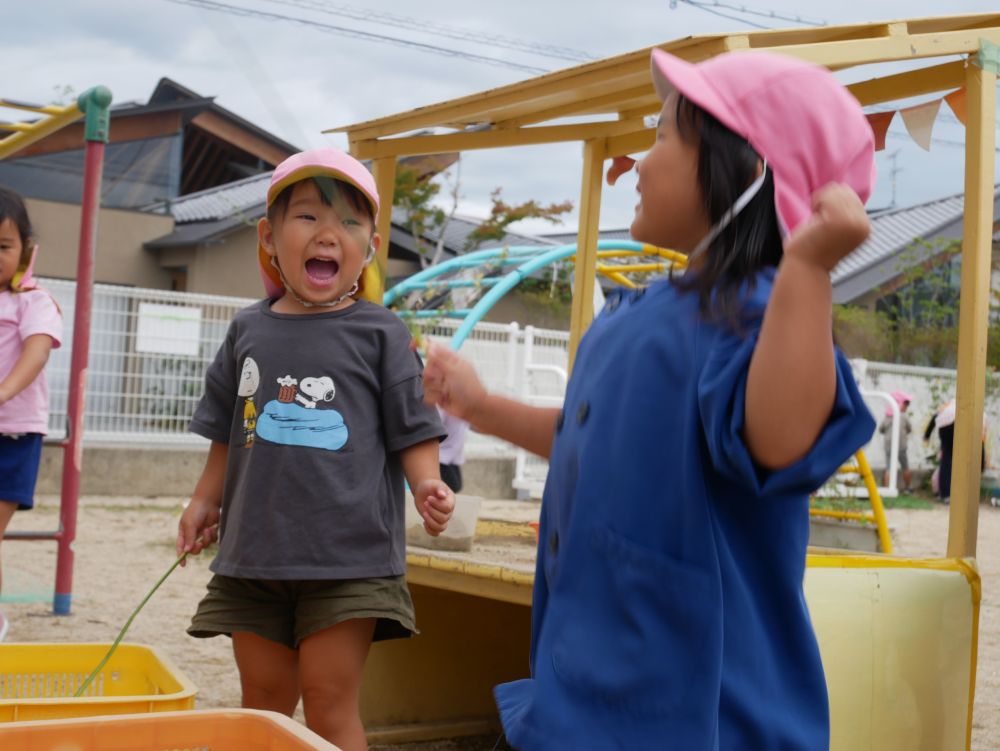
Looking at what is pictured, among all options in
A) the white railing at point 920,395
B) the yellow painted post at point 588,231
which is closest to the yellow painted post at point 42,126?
the yellow painted post at point 588,231

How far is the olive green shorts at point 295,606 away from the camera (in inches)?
85.0

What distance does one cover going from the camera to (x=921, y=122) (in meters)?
3.17

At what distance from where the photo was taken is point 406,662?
3.47 metres

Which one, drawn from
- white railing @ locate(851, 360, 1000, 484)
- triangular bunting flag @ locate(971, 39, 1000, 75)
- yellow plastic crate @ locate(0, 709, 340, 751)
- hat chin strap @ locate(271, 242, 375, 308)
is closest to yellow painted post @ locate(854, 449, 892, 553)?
triangular bunting flag @ locate(971, 39, 1000, 75)

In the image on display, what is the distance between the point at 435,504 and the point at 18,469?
6.77 feet

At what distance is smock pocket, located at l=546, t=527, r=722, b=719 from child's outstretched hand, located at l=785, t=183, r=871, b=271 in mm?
356

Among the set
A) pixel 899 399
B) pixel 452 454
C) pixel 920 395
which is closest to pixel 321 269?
pixel 452 454

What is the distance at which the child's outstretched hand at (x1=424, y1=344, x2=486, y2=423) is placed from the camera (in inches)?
60.6

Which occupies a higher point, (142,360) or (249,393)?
(142,360)

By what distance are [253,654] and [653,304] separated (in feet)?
4.17

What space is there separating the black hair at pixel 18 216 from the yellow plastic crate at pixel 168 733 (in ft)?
8.02

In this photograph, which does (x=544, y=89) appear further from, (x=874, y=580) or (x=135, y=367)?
(x=135, y=367)

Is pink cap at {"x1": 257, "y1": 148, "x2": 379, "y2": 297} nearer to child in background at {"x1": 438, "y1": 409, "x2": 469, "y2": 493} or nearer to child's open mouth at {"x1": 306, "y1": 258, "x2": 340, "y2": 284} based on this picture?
child's open mouth at {"x1": 306, "y1": 258, "x2": 340, "y2": 284}

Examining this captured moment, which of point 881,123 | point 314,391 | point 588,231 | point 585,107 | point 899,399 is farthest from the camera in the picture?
point 899,399
